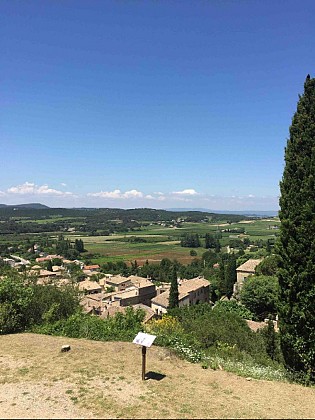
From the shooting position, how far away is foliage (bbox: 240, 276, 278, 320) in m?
33.6

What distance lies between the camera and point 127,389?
27.7 feet

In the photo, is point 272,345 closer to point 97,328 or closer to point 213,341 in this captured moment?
point 213,341

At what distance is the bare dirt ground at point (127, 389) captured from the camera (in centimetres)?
732

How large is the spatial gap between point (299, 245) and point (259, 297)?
25.1 meters

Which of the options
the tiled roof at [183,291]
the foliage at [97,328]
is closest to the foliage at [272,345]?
the foliage at [97,328]

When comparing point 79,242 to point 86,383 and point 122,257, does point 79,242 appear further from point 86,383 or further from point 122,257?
point 86,383

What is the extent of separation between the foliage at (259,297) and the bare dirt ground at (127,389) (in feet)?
81.6

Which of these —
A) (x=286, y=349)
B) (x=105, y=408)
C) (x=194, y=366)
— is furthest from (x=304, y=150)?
(x=105, y=408)

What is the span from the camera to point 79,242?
118125 mm

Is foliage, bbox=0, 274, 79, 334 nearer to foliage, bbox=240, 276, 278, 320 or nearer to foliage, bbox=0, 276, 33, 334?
foliage, bbox=0, 276, 33, 334

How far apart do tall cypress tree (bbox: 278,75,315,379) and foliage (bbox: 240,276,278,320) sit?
23625mm

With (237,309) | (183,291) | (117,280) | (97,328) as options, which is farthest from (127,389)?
(117,280)

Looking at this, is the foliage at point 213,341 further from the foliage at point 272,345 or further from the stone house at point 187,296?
the stone house at point 187,296

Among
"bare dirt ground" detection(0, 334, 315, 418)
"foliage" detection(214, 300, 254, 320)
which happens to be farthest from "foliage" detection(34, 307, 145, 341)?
"foliage" detection(214, 300, 254, 320)
